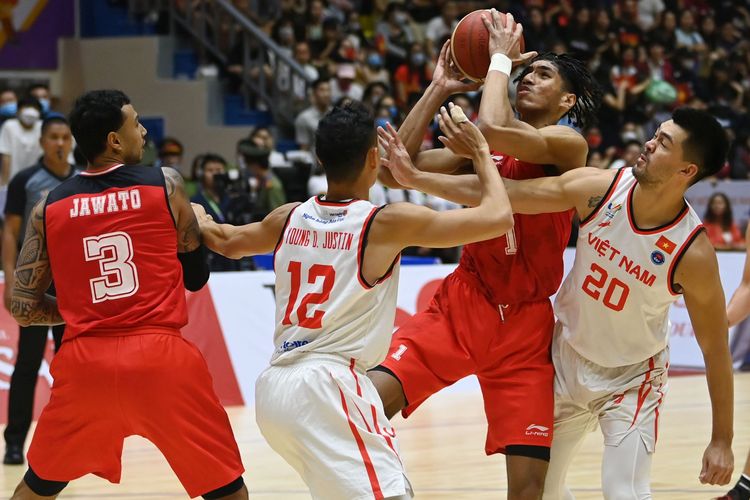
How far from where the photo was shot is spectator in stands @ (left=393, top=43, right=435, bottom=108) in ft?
51.3

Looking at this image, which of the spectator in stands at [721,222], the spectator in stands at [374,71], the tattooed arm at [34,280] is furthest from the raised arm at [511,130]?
the spectator in stands at [374,71]

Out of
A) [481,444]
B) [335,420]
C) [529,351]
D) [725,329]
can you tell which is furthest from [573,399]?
[481,444]

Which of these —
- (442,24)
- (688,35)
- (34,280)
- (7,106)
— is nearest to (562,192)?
(34,280)

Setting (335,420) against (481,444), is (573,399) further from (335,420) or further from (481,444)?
(481,444)

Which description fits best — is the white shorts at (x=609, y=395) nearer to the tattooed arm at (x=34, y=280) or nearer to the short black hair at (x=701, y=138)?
the short black hair at (x=701, y=138)

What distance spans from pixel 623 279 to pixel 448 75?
1.12 metres

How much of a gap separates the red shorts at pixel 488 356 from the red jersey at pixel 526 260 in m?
0.05

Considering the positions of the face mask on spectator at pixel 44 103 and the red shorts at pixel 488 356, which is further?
the face mask on spectator at pixel 44 103

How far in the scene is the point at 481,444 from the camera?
7.94 metres

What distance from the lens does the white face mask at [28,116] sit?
38.2ft

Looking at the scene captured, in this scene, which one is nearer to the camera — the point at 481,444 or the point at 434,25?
the point at 481,444

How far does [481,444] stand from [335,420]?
13.8ft

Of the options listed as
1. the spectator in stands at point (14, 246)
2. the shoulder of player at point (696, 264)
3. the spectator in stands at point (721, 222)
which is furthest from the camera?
the spectator in stands at point (721, 222)

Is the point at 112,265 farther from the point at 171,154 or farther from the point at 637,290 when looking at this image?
the point at 171,154
